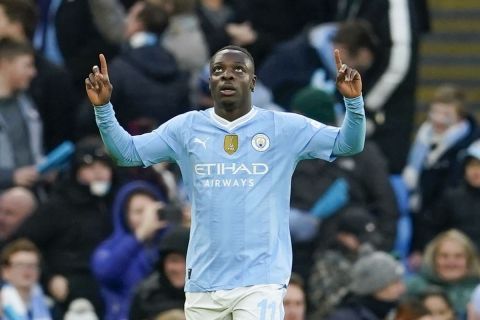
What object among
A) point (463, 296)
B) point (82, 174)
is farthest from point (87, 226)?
point (463, 296)

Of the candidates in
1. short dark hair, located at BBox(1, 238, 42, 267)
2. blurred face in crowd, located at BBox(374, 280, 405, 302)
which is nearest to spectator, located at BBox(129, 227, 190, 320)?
short dark hair, located at BBox(1, 238, 42, 267)

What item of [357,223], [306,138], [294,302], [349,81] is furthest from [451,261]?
[349,81]

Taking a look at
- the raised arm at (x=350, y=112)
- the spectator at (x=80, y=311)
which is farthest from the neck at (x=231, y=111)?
the spectator at (x=80, y=311)

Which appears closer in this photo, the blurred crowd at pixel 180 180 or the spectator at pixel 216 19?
the blurred crowd at pixel 180 180

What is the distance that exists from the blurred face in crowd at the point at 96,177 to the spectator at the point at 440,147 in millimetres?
2543

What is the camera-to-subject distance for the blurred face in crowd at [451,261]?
1318 cm

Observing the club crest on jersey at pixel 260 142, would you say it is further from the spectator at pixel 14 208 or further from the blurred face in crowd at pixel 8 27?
the blurred face in crowd at pixel 8 27

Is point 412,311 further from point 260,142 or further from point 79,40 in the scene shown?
point 79,40

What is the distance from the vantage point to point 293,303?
39.4ft

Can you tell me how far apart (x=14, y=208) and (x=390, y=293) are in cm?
274

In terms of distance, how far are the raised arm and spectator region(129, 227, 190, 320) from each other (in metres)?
3.13

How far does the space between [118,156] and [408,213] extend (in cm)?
566

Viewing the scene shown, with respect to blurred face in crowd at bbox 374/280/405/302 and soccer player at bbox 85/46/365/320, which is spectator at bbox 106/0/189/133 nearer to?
blurred face in crowd at bbox 374/280/405/302

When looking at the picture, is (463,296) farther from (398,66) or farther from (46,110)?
(46,110)
